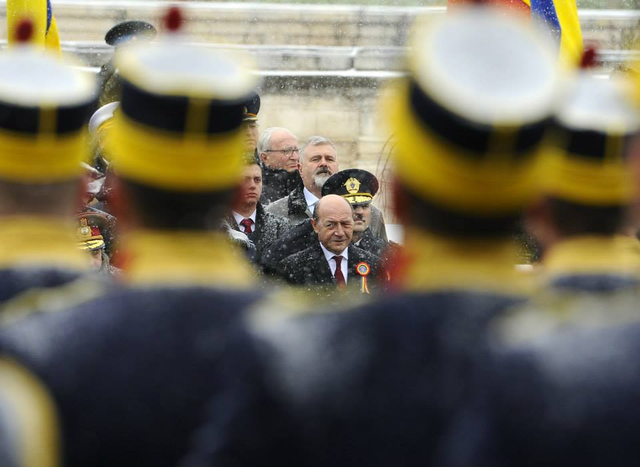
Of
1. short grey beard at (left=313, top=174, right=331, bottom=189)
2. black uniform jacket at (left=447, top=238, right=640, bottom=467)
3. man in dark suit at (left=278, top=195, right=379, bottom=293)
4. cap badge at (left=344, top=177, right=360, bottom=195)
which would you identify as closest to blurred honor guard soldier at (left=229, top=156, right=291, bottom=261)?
man in dark suit at (left=278, top=195, right=379, bottom=293)

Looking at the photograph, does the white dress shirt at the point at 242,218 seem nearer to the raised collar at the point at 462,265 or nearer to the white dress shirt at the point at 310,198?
the white dress shirt at the point at 310,198

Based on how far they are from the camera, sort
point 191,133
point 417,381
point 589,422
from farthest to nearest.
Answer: point 191,133 < point 417,381 < point 589,422

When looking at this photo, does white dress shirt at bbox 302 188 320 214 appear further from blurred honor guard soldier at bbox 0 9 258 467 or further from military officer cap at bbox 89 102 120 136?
blurred honor guard soldier at bbox 0 9 258 467

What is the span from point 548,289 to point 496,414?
1.56 ft

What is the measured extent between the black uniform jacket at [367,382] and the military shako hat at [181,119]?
0.38 m

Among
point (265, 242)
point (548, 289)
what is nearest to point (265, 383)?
point (548, 289)

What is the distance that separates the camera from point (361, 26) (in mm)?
17141

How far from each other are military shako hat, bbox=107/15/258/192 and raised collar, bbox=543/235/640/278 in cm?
61

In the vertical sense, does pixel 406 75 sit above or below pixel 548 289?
above

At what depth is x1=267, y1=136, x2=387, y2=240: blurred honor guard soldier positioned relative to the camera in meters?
7.98

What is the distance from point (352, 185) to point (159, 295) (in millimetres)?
5239

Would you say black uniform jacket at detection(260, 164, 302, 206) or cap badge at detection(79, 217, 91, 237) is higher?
cap badge at detection(79, 217, 91, 237)

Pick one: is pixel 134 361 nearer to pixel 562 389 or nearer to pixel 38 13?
pixel 562 389

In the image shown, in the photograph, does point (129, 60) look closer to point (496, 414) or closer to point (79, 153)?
point (79, 153)
